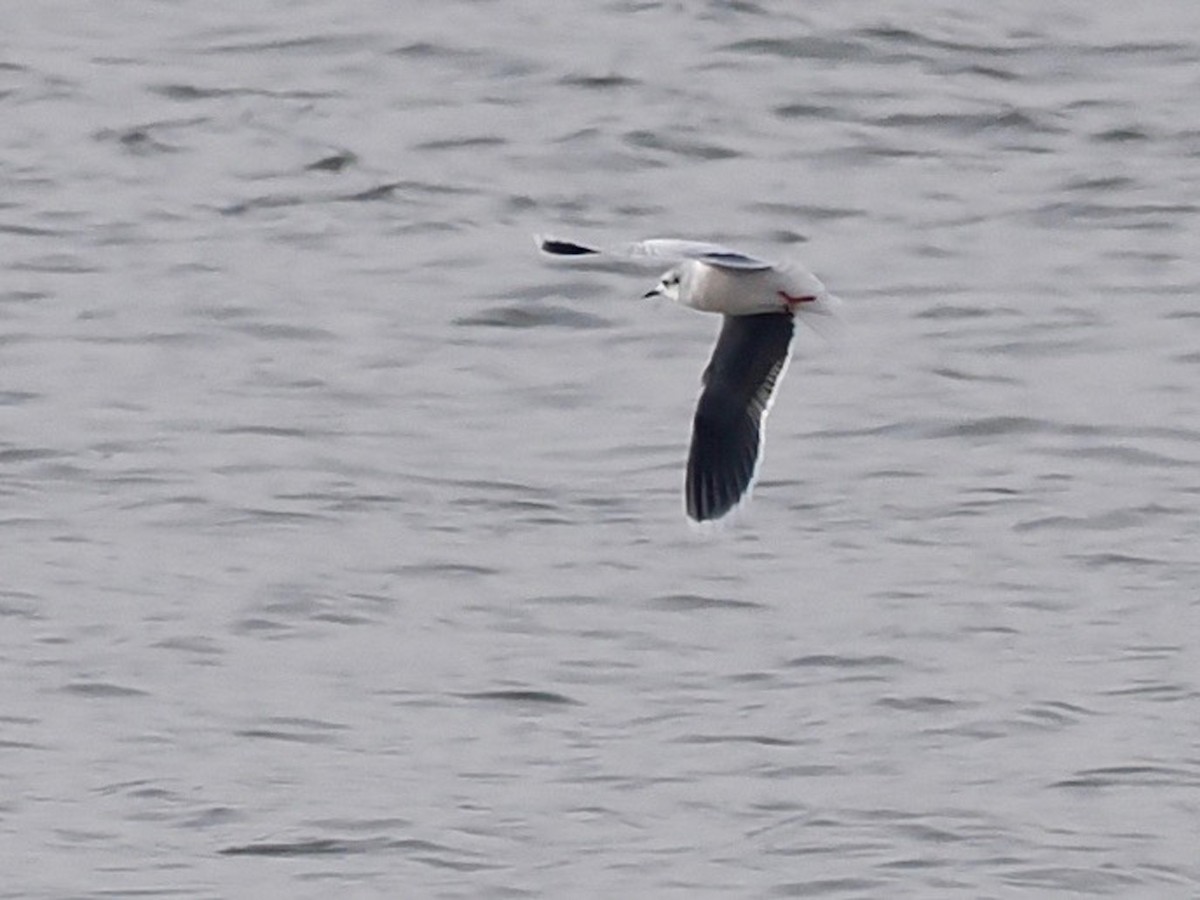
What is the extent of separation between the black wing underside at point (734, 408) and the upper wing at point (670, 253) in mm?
833

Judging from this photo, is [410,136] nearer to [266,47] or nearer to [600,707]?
[266,47]

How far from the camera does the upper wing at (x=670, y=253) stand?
760 cm

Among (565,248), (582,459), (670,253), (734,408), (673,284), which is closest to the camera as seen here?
(565,248)

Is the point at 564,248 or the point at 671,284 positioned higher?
the point at 564,248

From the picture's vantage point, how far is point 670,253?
7.73 meters

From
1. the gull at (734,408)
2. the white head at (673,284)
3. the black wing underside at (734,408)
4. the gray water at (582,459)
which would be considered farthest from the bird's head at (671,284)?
the gray water at (582,459)

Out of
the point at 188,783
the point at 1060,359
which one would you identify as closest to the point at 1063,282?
the point at 1060,359

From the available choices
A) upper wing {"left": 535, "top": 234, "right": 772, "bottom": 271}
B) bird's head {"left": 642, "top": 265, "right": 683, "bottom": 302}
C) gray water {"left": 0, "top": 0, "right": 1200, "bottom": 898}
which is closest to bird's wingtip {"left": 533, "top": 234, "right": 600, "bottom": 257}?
upper wing {"left": 535, "top": 234, "right": 772, "bottom": 271}

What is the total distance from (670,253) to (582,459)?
3184 mm

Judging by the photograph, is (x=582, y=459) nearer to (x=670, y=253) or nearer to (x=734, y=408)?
(x=734, y=408)

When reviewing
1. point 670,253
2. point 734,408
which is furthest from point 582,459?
point 670,253

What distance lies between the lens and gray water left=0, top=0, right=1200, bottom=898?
8.45 meters

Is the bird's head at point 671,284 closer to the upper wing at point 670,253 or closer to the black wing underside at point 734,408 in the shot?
the upper wing at point 670,253

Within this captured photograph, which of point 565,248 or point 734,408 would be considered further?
point 734,408
